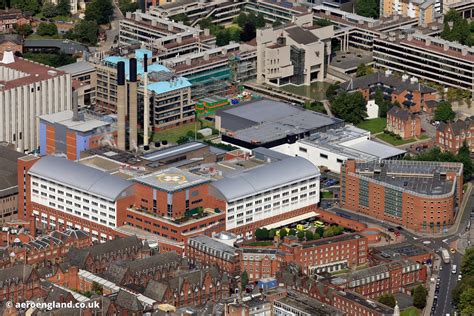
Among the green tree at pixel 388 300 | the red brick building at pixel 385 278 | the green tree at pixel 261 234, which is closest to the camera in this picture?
the green tree at pixel 388 300

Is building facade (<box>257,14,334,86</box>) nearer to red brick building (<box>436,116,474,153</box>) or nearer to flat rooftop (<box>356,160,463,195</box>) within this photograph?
red brick building (<box>436,116,474,153</box>)

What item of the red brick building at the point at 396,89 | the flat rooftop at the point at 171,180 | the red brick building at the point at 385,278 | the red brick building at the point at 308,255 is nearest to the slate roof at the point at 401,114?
the red brick building at the point at 396,89

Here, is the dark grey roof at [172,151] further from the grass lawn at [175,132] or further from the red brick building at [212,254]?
the red brick building at [212,254]

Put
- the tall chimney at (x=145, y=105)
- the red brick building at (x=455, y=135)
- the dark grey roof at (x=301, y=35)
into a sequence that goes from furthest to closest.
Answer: the dark grey roof at (x=301, y=35)
the red brick building at (x=455, y=135)
the tall chimney at (x=145, y=105)

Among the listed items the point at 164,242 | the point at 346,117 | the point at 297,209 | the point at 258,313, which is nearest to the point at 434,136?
the point at 346,117

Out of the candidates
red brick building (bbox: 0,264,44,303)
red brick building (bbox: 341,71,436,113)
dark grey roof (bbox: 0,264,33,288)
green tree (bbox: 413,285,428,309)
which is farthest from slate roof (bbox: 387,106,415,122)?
dark grey roof (bbox: 0,264,33,288)

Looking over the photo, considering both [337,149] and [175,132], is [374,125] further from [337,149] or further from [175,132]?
[175,132]

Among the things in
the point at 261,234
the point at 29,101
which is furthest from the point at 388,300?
the point at 29,101
